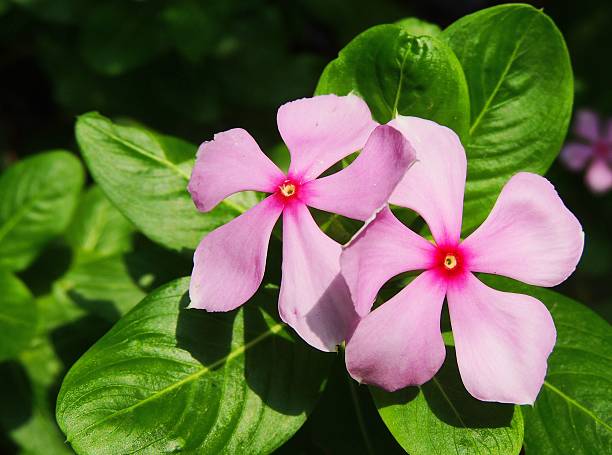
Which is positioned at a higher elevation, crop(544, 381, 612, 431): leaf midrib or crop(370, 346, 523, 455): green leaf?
crop(370, 346, 523, 455): green leaf

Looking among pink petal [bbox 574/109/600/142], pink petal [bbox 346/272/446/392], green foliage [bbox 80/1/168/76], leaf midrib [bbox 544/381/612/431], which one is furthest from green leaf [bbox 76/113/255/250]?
pink petal [bbox 574/109/600/142]

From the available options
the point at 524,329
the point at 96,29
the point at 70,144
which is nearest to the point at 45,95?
the point at 70,144

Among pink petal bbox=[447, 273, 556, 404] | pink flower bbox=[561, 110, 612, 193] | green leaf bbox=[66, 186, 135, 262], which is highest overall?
pink petal bbox=[447, 273, 556, 404]

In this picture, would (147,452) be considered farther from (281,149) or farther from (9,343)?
(281,149)

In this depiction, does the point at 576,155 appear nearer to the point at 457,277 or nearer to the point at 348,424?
the point at 348,424

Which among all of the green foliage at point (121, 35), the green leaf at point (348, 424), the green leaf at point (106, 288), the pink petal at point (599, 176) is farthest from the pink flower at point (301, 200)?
the pink petal at point (599, 176)

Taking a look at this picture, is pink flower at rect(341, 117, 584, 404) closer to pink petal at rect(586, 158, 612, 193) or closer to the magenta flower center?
the magenta flower center

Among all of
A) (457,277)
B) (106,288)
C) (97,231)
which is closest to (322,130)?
(457,277)
